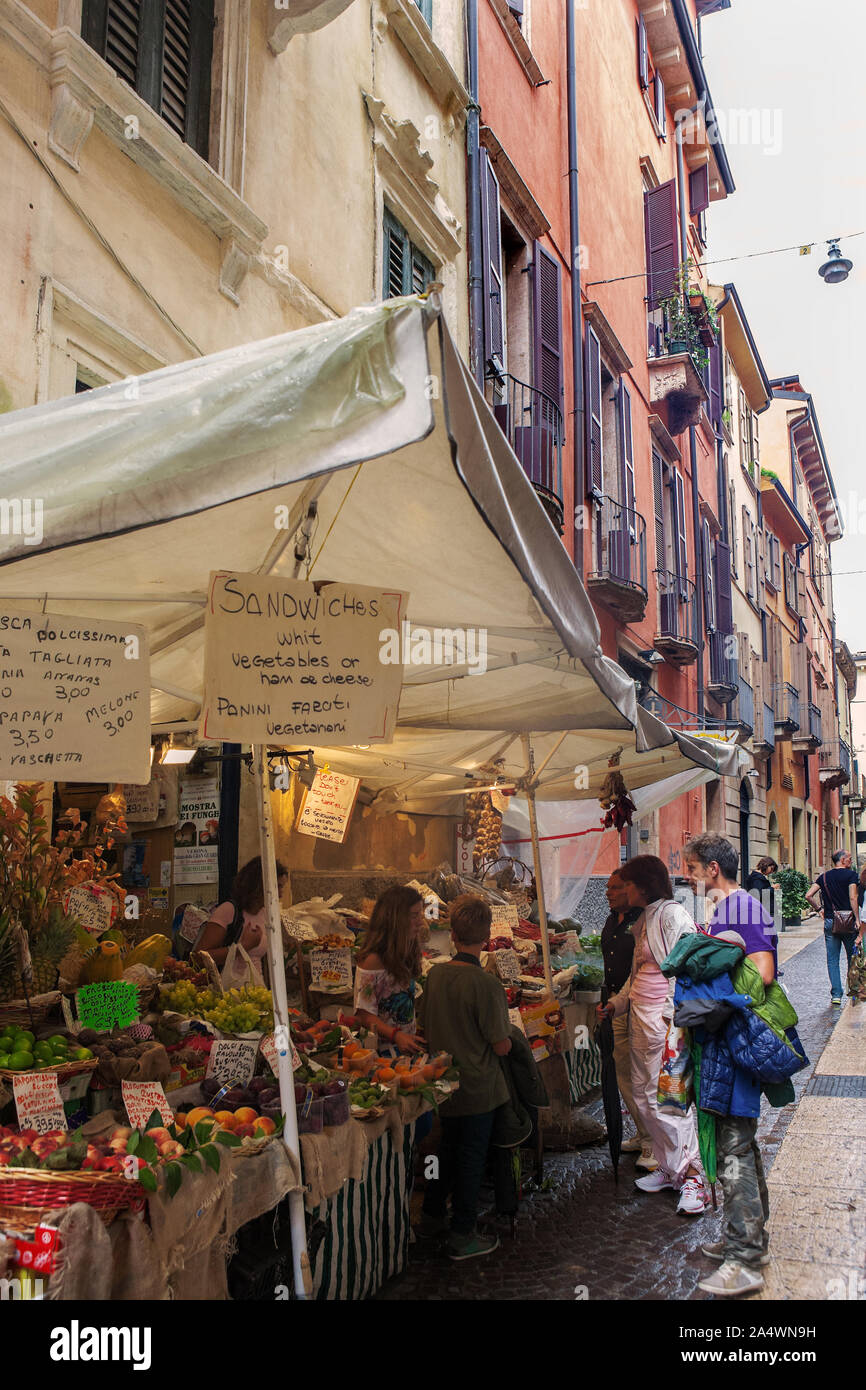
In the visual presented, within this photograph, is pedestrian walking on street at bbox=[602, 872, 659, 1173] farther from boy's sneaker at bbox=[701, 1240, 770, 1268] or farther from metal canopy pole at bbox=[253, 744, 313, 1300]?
metal canopy pole at bbox=[253, 744, 313, 1300]

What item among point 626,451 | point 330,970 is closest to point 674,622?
point 626,451

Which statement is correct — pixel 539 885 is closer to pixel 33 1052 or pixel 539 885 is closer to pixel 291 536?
pixel 33 1052

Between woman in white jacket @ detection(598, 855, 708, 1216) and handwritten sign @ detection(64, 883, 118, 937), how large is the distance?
2.85m

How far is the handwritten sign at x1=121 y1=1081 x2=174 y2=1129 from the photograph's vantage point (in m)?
3.36

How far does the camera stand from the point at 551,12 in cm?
1392

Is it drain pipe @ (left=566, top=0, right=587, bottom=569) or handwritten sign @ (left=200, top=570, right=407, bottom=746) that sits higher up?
drain pipe @ (left=566, top=0, right=587, bottom=569)

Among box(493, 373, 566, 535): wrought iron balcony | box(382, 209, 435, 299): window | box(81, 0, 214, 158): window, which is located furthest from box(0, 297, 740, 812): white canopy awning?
box(493, 373, 566, 535): wrought iron balcony

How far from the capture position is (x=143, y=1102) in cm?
339

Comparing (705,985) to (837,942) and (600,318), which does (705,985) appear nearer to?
(837,942)

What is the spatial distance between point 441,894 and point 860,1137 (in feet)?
12.4

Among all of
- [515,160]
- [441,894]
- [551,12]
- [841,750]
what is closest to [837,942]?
[441,894]

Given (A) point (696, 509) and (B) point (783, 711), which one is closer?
(A) point (696, 509)

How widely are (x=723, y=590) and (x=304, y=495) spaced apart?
20.6m
